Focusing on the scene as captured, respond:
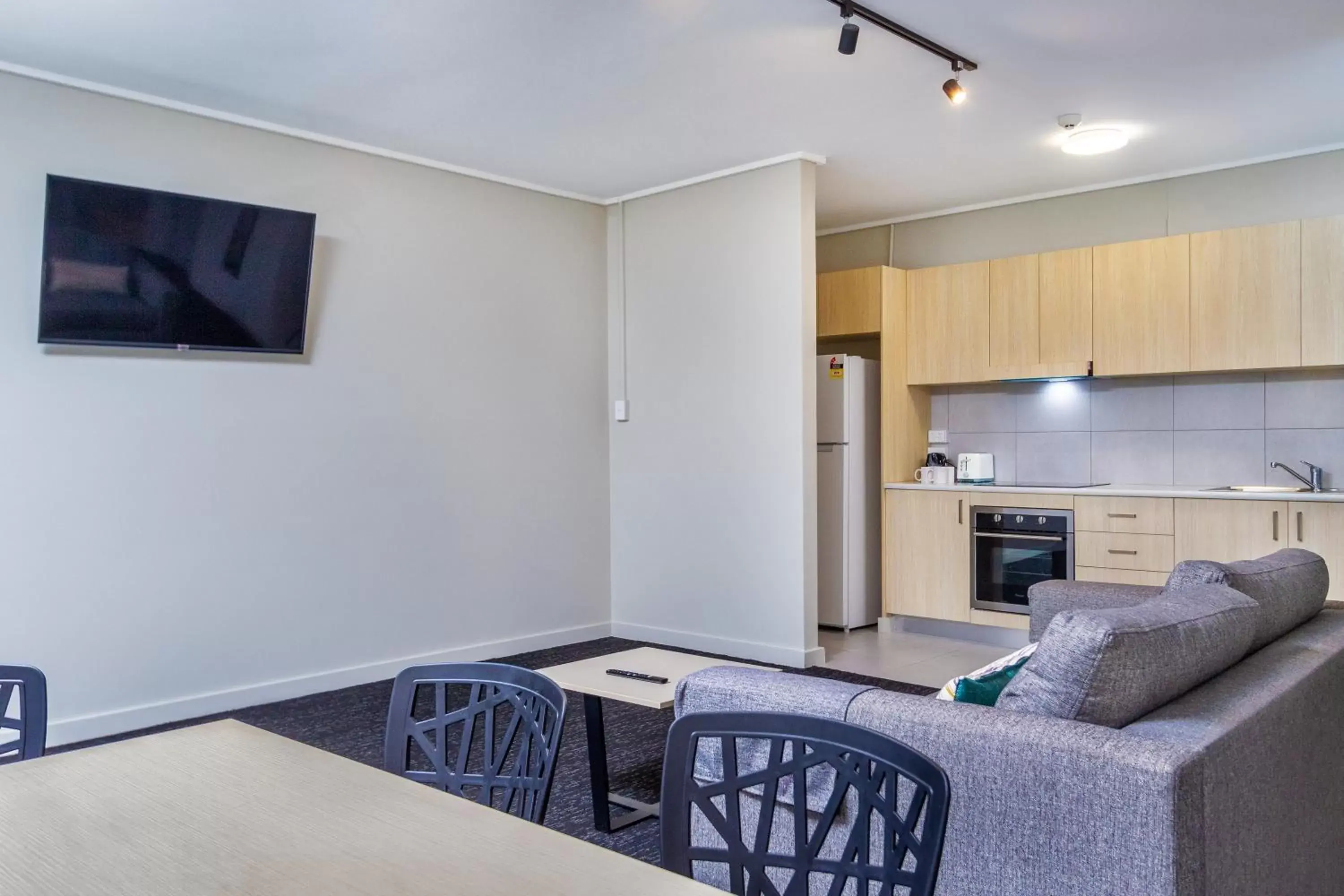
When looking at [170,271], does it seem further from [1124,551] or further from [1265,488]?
[1265,488]

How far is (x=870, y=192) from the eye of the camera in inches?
231

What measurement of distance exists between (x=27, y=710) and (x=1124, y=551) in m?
4.86

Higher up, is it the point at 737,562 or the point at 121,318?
the point at 121,318

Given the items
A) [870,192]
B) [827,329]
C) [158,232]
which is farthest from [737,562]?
[158,232]

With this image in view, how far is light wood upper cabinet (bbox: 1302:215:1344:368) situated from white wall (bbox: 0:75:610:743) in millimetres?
3667

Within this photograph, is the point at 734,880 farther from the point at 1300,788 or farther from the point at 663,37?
the point at 663,37

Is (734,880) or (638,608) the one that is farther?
(638,608)

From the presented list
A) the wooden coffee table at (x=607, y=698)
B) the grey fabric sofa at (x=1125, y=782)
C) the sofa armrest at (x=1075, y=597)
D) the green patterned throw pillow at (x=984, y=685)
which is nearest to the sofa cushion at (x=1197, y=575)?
the grey fabric sofa at (x=1125, y=782)

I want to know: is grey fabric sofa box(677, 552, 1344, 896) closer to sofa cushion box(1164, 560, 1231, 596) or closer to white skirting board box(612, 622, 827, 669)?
sofa cushion box(1164, 560, 1231, 596)

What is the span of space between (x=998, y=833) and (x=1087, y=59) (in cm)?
324

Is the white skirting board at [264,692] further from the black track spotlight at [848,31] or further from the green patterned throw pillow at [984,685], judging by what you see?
the black track spotlight at [848,31]

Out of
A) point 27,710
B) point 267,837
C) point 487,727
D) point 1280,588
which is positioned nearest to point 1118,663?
point 1280,588

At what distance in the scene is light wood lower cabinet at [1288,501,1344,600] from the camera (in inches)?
179

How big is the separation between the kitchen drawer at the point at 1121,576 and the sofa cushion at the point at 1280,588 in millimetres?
2223
